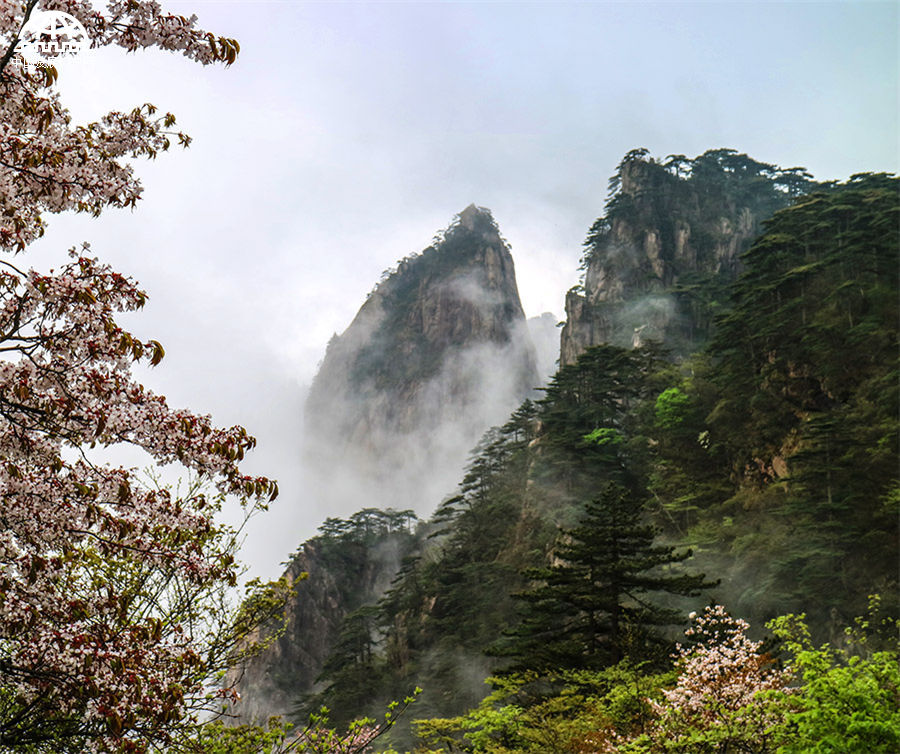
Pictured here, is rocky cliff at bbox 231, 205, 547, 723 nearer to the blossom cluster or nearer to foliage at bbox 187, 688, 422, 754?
the blossom cluster

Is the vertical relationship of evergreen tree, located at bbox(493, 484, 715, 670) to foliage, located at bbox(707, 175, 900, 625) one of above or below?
below

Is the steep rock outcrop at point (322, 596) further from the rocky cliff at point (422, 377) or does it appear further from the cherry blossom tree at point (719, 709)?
the cherry blossom tree at point (719, 709)

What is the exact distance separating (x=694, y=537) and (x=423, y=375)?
210ft

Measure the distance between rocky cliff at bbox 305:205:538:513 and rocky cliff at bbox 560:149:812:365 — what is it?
97.2 ft

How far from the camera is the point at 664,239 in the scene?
53.2m

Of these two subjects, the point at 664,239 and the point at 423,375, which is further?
the point at 423,375

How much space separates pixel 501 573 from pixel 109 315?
97.1 ft

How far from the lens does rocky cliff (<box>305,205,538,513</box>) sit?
82562 millimetres

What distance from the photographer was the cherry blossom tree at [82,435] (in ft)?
→ 12.7

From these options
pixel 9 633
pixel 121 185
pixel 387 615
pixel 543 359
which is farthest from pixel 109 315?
pixel 543 359

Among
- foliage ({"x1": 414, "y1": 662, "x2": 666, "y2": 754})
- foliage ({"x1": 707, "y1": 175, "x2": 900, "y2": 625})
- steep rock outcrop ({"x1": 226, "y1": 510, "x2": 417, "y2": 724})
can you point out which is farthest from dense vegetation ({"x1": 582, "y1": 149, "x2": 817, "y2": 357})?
foliage ({"x1": 414, "y1": 662, "x2": 666, "y2": 754})

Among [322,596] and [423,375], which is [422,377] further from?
[322,596]

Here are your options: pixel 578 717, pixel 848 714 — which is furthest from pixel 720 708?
pixel 578 717

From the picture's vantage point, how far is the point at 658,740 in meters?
9.68
